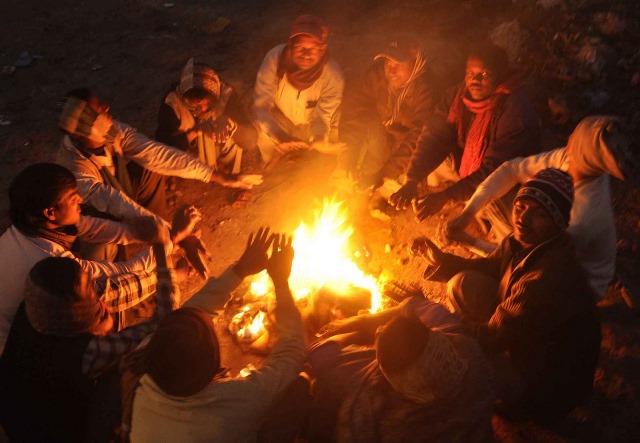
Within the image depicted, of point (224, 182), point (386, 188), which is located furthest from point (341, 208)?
point (224, 182)

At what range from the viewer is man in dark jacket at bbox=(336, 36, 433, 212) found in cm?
588

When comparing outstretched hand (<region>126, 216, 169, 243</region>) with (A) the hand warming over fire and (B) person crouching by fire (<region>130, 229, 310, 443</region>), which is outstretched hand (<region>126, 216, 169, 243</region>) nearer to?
(A) the hand warming over fire

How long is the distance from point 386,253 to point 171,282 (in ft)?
9.33

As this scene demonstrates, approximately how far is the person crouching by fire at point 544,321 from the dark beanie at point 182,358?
2.24m

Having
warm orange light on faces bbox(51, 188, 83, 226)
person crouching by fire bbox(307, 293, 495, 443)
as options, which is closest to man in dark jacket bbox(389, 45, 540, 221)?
person crouching by fire bbox(307, 293, 495, 443)

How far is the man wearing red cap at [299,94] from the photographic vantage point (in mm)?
5957

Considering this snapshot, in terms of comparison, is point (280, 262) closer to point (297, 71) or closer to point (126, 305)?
point (126, 305)

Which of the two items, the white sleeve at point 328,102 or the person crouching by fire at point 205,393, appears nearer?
the person crouching by fire at point 205,393

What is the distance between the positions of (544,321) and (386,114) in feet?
12.1

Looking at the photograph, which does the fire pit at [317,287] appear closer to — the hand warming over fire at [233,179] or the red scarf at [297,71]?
the hand warming over fire at [233,179]

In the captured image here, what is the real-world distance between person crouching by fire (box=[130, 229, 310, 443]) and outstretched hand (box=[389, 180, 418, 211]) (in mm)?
2728

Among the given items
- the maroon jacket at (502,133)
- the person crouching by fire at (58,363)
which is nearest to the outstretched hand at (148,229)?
the person crouching by fire at (58,363)

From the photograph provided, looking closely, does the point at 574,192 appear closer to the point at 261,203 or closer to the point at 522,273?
the point at 522,273

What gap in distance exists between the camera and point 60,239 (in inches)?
155
